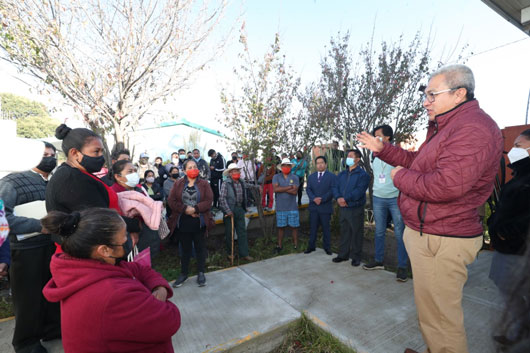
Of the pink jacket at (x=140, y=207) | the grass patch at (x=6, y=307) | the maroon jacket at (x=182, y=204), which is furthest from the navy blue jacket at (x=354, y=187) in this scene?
the grass patch at (x=6, y=307)

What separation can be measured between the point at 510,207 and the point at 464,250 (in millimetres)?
988

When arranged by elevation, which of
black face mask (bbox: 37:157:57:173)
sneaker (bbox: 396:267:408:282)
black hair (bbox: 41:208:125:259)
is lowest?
sneaker (bbox: 396:267:408:282)

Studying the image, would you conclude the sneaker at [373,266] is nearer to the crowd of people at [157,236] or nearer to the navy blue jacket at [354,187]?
the navy blue jacket at [354,187]

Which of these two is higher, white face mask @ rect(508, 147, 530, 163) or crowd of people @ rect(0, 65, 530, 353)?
white face mask @ rect(508, 147, 530, 163)

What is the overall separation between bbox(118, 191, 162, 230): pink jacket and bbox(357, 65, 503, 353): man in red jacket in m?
2.38

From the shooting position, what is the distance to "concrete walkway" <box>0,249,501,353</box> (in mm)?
2471

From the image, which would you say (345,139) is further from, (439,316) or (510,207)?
(439,316)

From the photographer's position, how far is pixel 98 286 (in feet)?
3.90

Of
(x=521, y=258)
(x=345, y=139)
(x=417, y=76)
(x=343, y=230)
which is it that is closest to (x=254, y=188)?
(x=343, y=230)

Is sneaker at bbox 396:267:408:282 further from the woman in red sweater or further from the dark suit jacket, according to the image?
the woman in red sweater

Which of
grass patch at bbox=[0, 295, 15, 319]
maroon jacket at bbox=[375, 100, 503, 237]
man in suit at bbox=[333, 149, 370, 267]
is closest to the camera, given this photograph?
maroon jacket at bbox=[375, 100, 503, 237]

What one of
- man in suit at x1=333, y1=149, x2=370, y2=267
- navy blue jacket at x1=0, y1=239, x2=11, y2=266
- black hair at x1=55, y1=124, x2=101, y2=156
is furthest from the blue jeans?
navy blue jacket at x1=0, y1=239, x2=11, y2=266

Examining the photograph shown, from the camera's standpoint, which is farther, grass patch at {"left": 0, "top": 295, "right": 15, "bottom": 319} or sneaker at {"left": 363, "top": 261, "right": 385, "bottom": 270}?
sneaker at {"left": 363, "top": 261, "right": 385, "bottom": 270}

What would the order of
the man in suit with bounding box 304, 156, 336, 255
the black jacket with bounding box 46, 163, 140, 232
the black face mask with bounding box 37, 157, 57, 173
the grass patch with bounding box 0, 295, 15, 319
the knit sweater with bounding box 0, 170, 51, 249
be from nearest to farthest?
the black jacket with bounding box 46, 163, 140, 232, the knit sweater with bounding box 0, 170, 51, 249, the black face mask with bounding box 37, 157, 57, 173, the grass patch with bounding box 0, 295, 15, 319, the man in suit with bounding box 304, 156, 336, 255
